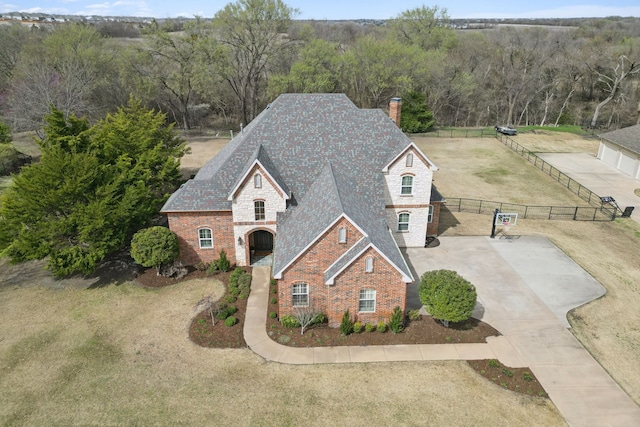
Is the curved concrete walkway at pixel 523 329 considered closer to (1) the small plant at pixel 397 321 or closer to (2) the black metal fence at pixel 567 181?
(1) the small plant at pixel 397 321

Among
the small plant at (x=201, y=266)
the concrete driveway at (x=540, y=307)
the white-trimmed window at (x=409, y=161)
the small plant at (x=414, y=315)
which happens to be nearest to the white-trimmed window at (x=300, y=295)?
the small plant at (x=414, y=315)

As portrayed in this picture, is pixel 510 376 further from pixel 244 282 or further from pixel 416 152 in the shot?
pixel 244 282

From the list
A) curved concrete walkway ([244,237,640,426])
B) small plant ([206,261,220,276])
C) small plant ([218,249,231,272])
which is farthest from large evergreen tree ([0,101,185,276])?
curved concrete walkway ([244,237,640,426])

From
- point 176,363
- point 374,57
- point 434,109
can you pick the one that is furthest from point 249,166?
point 434,109

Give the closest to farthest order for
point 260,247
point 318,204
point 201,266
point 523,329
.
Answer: point 523,329, point 318,204, point 201,266, point 260,247

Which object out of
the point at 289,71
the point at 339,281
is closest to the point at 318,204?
the point at 339,281

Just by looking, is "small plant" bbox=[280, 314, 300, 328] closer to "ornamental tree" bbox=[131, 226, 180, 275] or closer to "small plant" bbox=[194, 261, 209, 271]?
"small plant" bbox=[194, 261, 209, 271]
